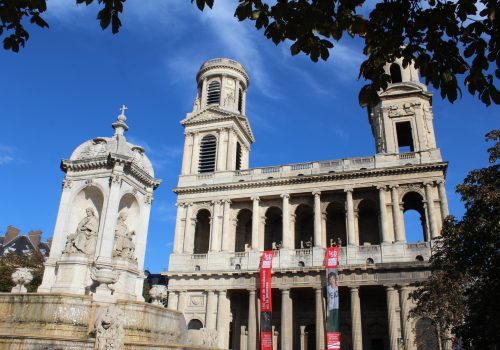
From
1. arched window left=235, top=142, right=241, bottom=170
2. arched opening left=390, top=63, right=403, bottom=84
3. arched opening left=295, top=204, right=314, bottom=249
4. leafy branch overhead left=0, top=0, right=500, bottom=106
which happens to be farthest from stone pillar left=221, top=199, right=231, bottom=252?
leafy branch overhead left=0, top=0, right=500, bottom=106

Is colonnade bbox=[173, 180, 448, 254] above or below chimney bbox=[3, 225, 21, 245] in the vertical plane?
below

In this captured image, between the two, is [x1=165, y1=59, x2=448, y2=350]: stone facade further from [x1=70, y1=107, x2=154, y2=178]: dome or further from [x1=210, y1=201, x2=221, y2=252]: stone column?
[x1=70, y1=107, x2=154, y2=178]: dome

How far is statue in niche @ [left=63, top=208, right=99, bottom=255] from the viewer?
14.4 m

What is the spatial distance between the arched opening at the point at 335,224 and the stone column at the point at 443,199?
→ 783 centimetres

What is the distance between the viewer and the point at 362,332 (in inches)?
1283

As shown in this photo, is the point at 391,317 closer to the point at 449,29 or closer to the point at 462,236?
the point at 462,236

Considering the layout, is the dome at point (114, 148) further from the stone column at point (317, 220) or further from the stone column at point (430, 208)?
the stone column at point (430, 208)

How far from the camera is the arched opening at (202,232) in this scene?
39125mm

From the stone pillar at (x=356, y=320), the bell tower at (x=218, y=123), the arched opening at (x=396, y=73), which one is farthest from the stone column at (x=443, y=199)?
the bell tower at (x=218, y=123)

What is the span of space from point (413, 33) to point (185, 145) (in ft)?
121

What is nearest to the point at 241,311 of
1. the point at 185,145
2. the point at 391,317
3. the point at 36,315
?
the point at 391,317

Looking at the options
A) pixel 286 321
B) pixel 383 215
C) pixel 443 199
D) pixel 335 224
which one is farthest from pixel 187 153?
pixel 443 199

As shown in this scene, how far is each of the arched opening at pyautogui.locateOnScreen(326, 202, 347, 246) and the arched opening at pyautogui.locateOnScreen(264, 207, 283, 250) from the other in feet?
13.7

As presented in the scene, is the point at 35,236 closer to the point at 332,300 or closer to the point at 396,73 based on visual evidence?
the point at 332,300
